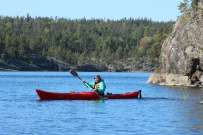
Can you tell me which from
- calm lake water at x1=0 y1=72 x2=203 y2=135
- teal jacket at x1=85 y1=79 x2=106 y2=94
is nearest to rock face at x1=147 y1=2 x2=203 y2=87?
teal jacket at x1=85 y1=79 x2=106 y2=94

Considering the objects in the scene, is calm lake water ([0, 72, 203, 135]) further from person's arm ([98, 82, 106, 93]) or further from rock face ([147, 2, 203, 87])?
rock face ([147, 2, 203, 87])

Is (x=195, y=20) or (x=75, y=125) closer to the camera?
(x=75, y=125)

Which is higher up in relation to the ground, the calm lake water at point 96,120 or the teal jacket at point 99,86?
the teal jacket at point 99,86

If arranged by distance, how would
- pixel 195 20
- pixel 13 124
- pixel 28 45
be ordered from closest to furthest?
pixel 13 124 < pixel 195 20 < pixel 28 45

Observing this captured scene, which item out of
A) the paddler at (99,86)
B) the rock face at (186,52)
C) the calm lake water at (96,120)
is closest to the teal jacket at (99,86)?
the paddler at (99,86)

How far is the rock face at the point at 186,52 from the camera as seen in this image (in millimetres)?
56750

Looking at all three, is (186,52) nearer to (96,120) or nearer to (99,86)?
(99,86)

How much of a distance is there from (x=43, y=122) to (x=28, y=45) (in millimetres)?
154878

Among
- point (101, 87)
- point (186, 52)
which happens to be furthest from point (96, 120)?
point (186, 52)

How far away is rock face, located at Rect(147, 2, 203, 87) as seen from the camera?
2234 inches

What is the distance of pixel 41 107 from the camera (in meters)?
29.8

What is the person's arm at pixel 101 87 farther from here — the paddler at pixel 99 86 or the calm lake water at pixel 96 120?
the calm lake water at pixel 96 120

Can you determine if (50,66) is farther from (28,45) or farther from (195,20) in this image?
(195,20)

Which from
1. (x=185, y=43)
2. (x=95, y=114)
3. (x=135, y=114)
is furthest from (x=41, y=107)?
(x=185, y=43)
